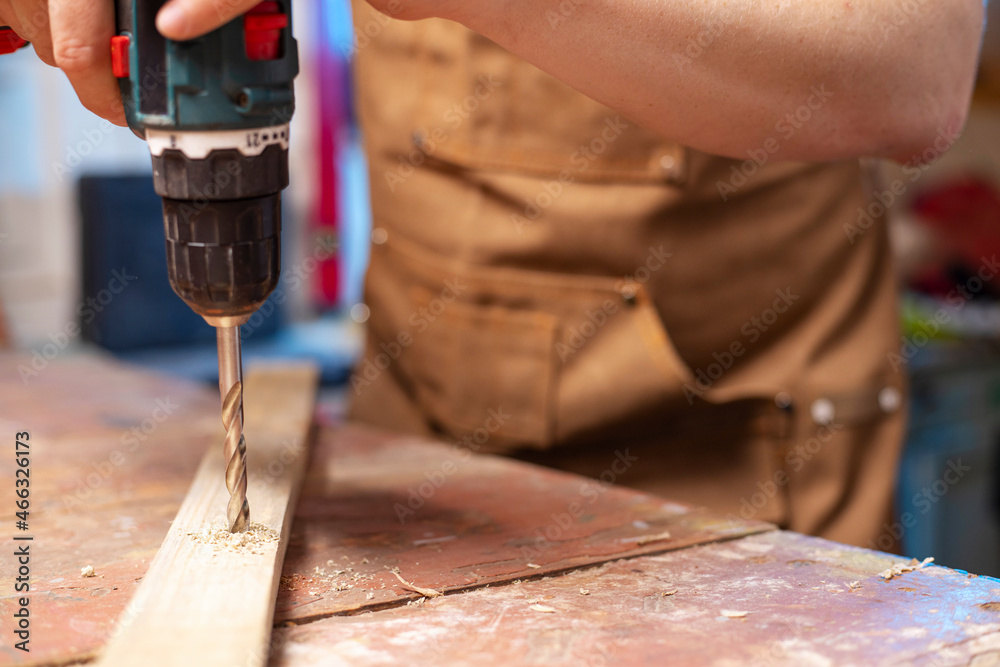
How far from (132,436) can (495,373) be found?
1.51ft

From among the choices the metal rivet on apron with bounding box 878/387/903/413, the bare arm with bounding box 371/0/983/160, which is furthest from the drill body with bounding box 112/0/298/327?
the metal rivet on apron with bounding box 878/387/903/413

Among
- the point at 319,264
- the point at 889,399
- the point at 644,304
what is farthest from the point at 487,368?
the point at 319,264

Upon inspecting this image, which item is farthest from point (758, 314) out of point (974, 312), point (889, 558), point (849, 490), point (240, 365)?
point (974, 312)

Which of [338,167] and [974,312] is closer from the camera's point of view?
[974,312]

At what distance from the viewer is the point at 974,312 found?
254cm

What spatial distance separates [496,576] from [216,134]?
0.38 metres

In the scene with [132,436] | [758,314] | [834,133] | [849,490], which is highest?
[834,133]

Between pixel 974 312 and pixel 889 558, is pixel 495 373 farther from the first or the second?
pixel 974 312

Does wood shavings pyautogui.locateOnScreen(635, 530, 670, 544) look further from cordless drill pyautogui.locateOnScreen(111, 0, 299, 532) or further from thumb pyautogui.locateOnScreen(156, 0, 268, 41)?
thumb pyautogui.locateOnScreen(156, 0, 268, 41)

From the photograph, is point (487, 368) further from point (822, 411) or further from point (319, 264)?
point (319, 264)

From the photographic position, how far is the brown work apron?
112 centimetres

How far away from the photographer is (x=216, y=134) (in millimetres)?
634

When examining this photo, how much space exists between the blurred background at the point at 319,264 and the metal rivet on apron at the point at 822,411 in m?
0.88

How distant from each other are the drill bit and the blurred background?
1.09 m
